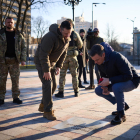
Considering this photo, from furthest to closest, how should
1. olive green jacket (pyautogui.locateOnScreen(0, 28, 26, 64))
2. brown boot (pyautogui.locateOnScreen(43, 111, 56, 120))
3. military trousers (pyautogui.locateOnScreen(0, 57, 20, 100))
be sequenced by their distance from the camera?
military trousers (pyautogui.locateOnScreen(0, 57, 20, 100))
olive green jacket (pyautogui.locateOnScreen(0, 28, 26, 64))
brown boot (pyautogui.locateOnScreen(43, 111, 56, 120))

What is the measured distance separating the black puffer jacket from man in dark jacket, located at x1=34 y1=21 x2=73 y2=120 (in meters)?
0.94

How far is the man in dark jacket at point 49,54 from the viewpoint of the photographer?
13.1 feet

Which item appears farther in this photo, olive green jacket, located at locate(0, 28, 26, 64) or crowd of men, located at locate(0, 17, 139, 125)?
olive green jacket, located at locate(0, 28, 26, 64)

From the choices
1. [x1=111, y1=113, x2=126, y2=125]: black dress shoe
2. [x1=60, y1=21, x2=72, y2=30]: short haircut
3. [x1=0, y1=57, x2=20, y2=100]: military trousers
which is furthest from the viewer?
[x1=0, y1=57, x2=20, y2=100]: military trousers

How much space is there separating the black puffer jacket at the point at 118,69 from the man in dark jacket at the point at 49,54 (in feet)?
3.07

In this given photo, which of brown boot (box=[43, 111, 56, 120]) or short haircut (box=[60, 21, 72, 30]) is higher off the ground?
short haircut (box=[60, 21, 72, 30])

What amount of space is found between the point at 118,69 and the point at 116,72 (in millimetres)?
116

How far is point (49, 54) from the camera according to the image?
418cm

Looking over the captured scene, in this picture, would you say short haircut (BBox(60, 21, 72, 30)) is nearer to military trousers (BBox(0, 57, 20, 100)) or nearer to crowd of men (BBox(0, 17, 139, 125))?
crowd of men (BBox(0, 17, 139, 125))

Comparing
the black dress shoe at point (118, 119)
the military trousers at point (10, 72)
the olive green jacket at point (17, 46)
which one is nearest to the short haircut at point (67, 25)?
the black dress shoe at point (118, 119)

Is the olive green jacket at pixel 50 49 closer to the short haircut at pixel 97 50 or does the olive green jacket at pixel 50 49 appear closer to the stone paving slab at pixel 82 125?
the short haircut at pixel 97 50

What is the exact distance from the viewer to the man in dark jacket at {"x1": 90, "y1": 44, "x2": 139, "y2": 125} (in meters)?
3.54

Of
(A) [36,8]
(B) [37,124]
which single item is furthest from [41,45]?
(A) [36,8]

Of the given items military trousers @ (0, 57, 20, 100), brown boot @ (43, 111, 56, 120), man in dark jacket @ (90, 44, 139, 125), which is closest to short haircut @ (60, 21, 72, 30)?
man in dark jacket @ (90, 44, 139, 125)
